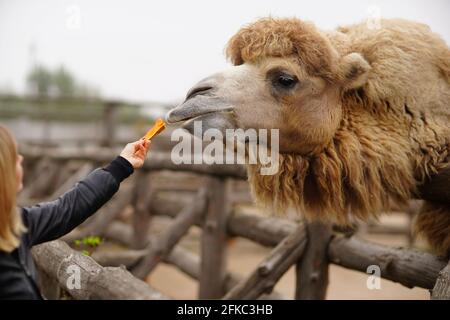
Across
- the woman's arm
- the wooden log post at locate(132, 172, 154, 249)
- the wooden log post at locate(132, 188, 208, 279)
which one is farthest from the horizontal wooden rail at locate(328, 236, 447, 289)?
the wooden log post at locate(132, 172, 154, 249)

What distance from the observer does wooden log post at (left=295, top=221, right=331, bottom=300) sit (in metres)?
3.73

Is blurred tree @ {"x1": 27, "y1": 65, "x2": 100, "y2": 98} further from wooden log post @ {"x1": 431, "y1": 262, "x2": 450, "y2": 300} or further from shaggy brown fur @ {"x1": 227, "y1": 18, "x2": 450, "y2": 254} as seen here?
wooden log post @ {"x1": 431, "y1": 262, "x2": 450, "y2": 300}

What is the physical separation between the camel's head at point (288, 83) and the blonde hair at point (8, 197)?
1054 mm

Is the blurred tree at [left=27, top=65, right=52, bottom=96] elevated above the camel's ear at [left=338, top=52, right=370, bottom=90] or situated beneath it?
situated beneath

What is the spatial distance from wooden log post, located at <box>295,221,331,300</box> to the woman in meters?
1.96

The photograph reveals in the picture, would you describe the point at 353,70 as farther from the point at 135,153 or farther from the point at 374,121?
the point at 135,153

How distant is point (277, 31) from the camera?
106 inches

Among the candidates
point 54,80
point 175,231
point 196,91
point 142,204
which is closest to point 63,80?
point 54,80

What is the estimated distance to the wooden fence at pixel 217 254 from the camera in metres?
2.41

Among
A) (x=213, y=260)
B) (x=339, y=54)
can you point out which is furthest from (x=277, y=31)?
(x=213, y=260)

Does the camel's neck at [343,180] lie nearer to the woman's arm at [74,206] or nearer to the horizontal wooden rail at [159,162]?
the woman's arm at [74,206]

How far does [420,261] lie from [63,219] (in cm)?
200
